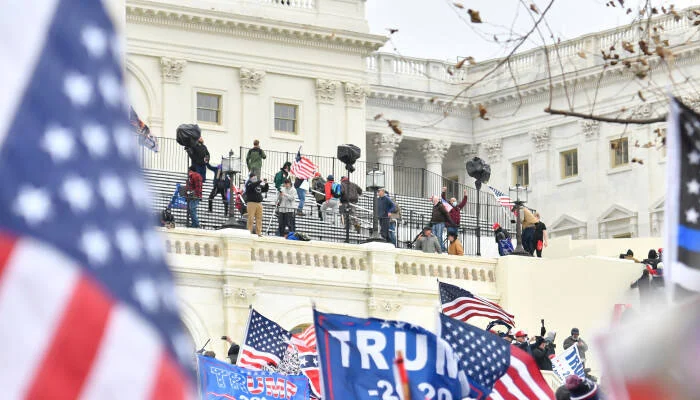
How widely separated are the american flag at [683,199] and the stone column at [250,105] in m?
49.0

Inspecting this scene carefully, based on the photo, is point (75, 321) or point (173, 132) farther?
point (173, 132)

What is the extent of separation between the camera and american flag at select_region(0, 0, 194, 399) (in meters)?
3.58

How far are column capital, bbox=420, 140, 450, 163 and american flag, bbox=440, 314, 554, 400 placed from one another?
5519cm

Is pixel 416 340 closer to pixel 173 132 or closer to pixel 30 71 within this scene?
pixel 30 71

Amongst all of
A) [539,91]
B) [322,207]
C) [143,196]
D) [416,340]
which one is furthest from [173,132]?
[143,196]

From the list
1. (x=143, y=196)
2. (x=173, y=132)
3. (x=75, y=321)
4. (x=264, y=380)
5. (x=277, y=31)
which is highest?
(x=277, y=31)

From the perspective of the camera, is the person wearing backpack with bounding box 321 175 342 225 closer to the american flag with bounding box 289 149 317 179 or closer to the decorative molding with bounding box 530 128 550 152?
the american flag with bounding box 289 149 317 179

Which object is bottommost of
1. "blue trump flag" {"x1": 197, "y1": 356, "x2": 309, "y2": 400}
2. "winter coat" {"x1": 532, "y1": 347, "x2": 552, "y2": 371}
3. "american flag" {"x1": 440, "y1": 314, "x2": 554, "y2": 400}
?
"winter coat" {"x1": 532, "y1": 347, "x2": 552, "y2": 371}

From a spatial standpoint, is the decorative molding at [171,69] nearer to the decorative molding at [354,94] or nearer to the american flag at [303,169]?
the decorative molding at [354,94]

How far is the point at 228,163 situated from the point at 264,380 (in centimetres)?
1710

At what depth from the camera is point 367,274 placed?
35.0 metres

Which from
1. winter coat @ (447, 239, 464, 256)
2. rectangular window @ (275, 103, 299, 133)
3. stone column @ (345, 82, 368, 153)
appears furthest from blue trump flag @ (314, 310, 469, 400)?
stone column @ (345, 82, 368, 153)

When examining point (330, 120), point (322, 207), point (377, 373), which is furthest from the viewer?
point (330, 120)

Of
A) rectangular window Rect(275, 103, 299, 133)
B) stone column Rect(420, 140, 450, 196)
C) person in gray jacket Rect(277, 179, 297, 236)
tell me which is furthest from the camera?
stone column Rect(420, 140, 450, 196)
